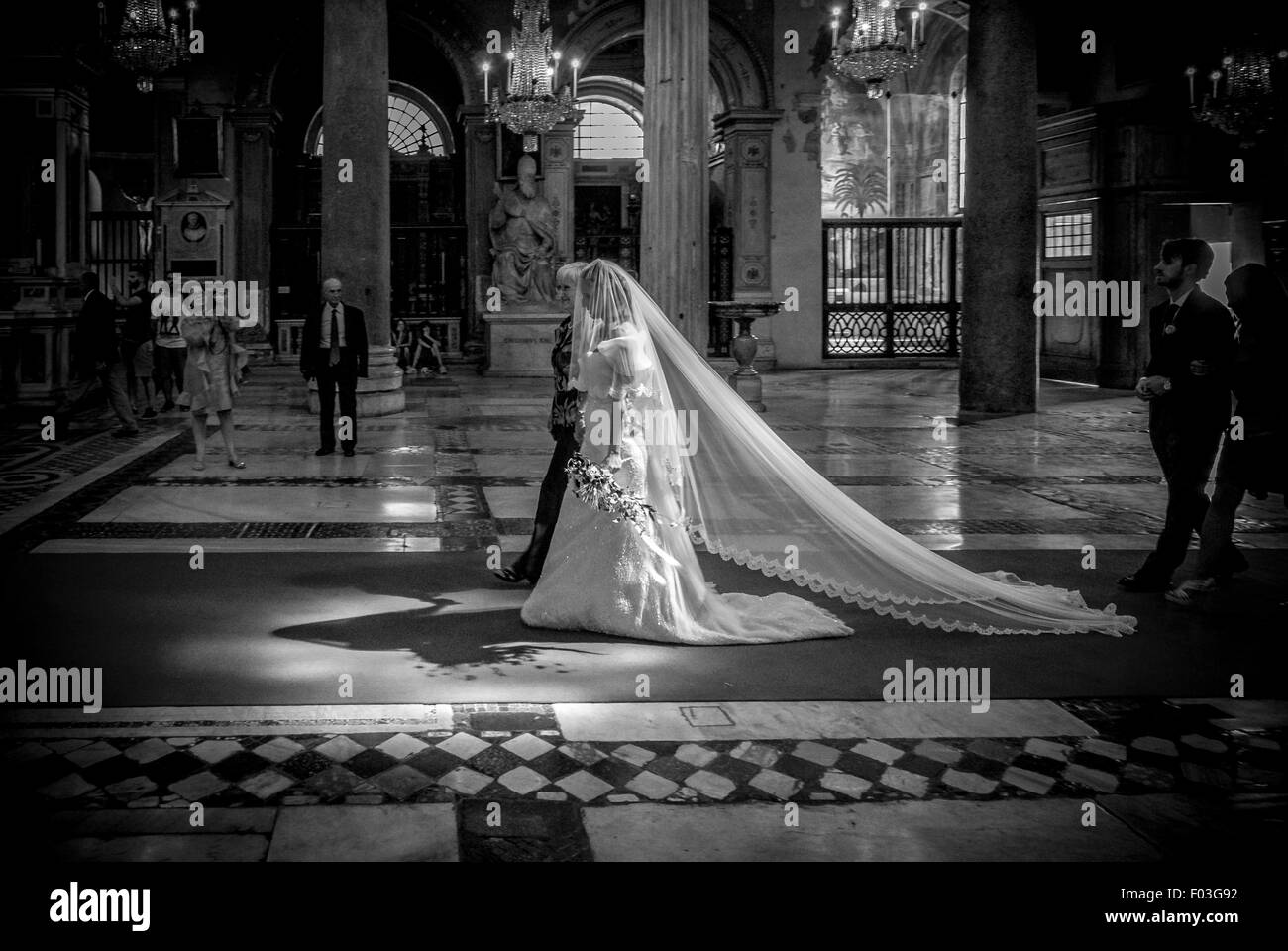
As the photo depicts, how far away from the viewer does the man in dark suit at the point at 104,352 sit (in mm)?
13180

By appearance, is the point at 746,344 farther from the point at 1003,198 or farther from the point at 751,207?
the point at 751,207

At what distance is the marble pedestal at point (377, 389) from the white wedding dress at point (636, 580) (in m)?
8.99

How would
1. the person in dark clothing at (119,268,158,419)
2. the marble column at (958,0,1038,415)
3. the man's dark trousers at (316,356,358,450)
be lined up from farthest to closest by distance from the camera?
the marble column at (958,0,1038,415) → the person in dark clothing at (119,268,158,419) → the man's dark trousers at (316,356,358,450)

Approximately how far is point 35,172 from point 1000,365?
1180 cm

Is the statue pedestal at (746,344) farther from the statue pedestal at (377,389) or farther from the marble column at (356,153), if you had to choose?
the marble column at (356,153)

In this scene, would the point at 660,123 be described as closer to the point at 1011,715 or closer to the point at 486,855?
the point at 1011,715

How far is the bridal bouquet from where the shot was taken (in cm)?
609

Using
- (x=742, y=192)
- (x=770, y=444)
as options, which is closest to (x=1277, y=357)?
(x=770, y=444)

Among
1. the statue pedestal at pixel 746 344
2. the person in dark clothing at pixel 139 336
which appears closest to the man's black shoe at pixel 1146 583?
the statue pedestal at pixel 746 344

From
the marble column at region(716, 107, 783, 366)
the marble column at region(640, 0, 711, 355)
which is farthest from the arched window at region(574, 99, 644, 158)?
the marble column at region(640, 0, 711, 355)

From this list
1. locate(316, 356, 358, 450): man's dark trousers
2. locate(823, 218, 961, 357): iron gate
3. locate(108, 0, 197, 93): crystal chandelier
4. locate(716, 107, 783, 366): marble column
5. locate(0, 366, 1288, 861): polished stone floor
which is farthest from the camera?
locate(823, 218, 961, 357): iron gate

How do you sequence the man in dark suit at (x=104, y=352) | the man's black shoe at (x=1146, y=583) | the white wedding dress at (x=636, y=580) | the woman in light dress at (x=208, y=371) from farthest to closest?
the man in dark suit at (x=104, y=352)
the woman in light dress at (x=208, y=371)
the man's black shoe at (x=1146, y=583)
the white wedding dress at (x=636, y=580)

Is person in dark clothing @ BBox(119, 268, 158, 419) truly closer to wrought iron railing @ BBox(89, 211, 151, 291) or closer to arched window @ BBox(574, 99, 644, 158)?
wrought iron railing @ BBox(89, 211, 151, 291)

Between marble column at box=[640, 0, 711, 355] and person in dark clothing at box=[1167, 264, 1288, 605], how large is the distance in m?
5.68
